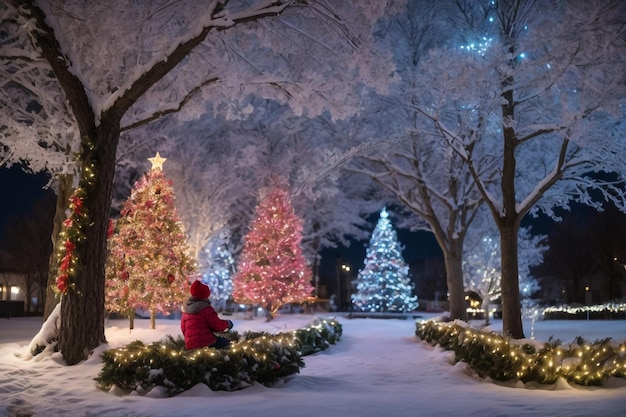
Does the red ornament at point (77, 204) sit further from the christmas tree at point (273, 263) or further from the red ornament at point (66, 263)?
the christmas tree at point (273, 263)

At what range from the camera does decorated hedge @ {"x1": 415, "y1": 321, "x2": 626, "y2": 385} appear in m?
9.09

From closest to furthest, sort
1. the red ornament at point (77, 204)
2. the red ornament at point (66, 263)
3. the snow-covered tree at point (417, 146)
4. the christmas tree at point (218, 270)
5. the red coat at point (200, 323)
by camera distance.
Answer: the red coat at point (200, 323) → the red ornament at point (66, 263) → the red ornament at point (77, 204) → the snow-covered tree at point (417, 146) → the christmas tree at point (218, 270)

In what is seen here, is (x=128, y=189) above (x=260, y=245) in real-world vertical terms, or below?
above

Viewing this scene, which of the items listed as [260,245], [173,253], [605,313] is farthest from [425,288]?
[173,253]

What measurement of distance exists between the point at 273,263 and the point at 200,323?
16.2m

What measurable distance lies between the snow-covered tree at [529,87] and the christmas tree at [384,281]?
16.7 metres

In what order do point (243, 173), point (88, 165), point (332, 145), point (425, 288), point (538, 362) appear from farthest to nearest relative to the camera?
point (425, 288)
point (243, 173)
point (332, 145)
point (88, 165)
point (538, 362)

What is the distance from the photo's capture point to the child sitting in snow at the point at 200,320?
931cm

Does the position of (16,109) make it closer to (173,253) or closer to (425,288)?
(173,253)

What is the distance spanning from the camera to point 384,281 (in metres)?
35.8

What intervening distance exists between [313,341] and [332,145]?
10637 millimetres

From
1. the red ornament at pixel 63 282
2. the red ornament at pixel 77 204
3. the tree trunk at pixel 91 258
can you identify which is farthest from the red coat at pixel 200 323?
the red ornament at pixel 77 204

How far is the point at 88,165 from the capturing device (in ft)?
37.1

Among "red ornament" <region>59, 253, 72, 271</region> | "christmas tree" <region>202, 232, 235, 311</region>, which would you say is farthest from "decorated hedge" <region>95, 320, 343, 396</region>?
"christmas tree" <region>202, 232, 235, 311</region>
